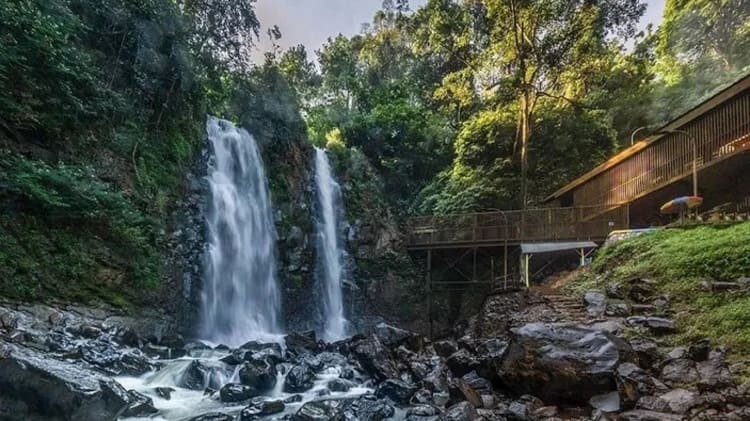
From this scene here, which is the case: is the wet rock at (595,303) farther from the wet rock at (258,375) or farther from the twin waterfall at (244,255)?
the twin waterfall at (244,255)

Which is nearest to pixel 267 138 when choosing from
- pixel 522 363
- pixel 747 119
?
pixel 522 363

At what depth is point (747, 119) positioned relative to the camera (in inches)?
422

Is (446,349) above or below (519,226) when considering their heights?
below

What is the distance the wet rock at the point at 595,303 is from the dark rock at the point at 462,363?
2649 millimetres

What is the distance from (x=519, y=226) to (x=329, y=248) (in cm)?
792

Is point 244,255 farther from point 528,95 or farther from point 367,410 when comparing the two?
point 528,95

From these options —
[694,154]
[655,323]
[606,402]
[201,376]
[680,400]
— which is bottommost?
[201,376]

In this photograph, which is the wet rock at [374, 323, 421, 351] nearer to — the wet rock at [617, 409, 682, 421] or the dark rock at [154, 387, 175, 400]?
the dark rock at [154, 387, 175, 400]

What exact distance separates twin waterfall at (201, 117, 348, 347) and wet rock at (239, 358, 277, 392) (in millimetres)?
4321

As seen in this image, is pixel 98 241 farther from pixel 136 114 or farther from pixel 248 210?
pixel 248 210

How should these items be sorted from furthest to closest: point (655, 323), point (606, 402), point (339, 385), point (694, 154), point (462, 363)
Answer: point (694, 154), point (339, 385), point (462, 363), point (655, 323), point (606, 402)

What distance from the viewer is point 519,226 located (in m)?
16.0

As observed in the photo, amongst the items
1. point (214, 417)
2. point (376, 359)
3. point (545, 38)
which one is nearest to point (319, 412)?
point (214, 417)

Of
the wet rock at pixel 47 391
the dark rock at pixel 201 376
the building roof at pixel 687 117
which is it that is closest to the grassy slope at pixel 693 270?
the building roof at pixel 687 117
